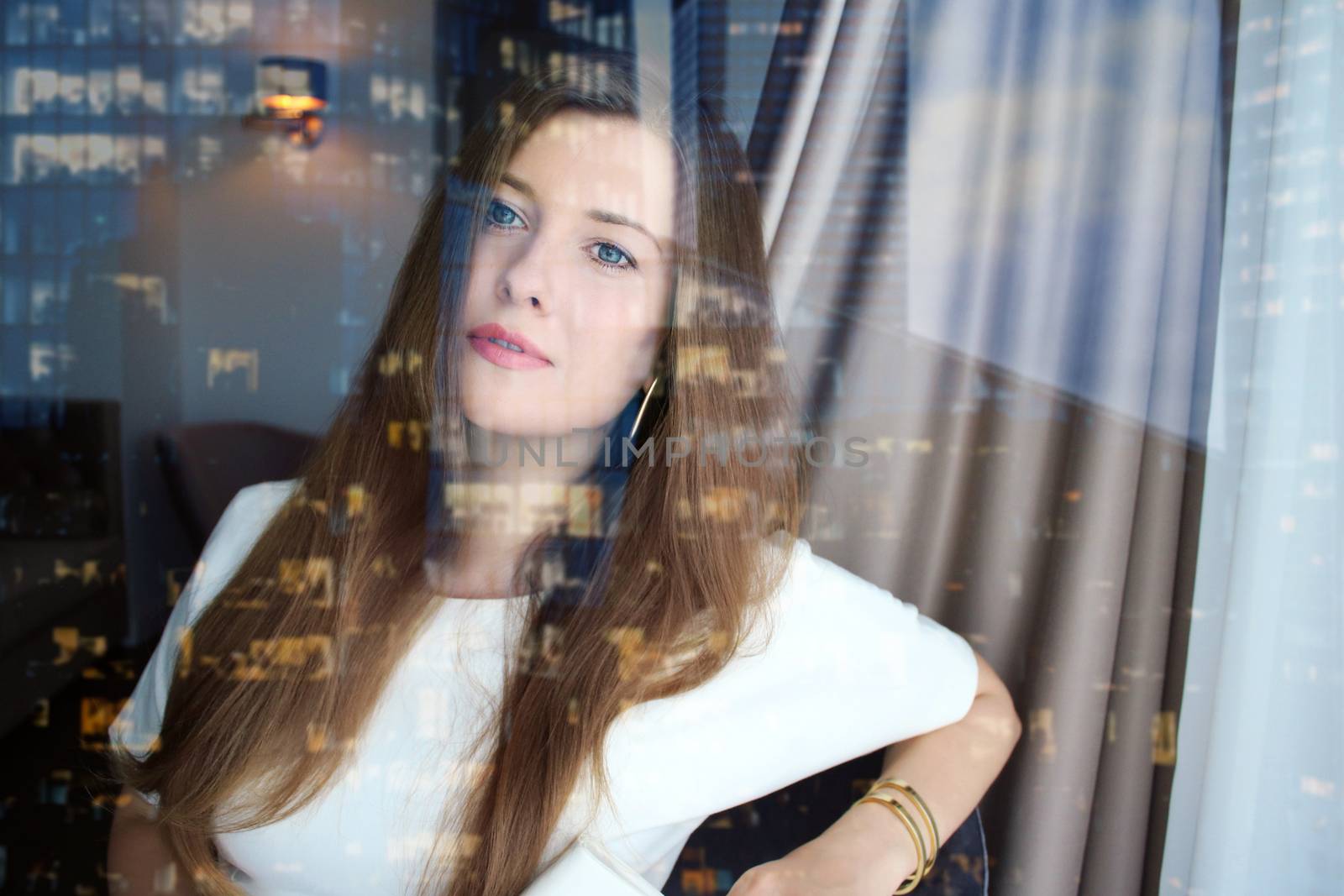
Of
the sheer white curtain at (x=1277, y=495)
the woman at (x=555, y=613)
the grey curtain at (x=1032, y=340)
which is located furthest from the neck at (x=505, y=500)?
the sheer white curtain at (x=1277, y=495)

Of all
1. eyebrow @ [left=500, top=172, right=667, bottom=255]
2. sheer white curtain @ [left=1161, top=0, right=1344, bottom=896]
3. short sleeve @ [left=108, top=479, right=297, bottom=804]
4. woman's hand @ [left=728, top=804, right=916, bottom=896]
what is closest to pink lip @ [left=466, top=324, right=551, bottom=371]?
eyebrow @ [left=500, top=172, right=667, bottom=255]

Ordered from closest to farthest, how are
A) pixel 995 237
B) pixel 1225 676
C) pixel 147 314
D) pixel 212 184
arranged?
pixel 1225 676
pixel 995 237
pixel 147 314
pixel 212 184

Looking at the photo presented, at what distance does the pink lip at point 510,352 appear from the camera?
0.58m

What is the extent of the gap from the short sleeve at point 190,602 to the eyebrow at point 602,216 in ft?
1.12

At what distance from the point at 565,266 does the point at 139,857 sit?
0.57 meters

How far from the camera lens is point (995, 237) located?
2.53ft

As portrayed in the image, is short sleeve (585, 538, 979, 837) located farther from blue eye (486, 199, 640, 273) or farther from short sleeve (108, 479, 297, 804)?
short sleeve (108, 479, 297, 804)

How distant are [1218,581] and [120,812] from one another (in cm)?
95

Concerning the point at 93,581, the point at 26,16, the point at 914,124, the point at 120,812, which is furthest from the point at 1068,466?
the point at 26,16

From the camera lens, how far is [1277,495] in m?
0.64

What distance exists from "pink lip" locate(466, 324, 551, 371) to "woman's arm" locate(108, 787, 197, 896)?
1.47 feet

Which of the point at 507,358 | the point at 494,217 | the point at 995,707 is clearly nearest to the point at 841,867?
the point at 995,707

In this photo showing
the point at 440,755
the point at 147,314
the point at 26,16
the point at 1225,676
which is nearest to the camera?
the point at 440,755

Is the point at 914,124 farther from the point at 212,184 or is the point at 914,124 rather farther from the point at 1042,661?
the point at 212,184
